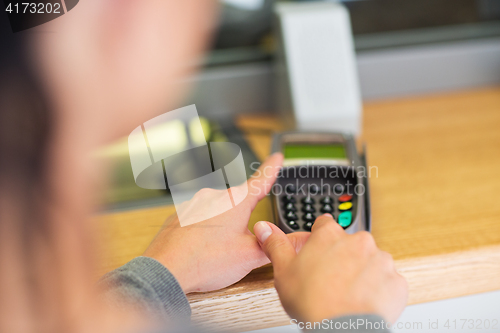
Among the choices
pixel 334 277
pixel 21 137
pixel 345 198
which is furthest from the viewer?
pixel 345 198

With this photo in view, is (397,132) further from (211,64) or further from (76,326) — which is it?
(76,326)

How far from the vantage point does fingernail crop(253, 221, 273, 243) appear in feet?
1.11

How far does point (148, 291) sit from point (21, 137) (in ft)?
0.55

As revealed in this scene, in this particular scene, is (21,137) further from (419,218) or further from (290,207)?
(419,218)


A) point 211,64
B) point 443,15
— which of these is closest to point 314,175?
point 211,64

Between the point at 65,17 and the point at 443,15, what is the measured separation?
0.79 meters

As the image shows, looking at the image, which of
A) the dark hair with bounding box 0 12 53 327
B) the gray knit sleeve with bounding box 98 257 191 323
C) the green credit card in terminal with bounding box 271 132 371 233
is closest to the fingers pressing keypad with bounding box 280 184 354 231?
the green credit card in terminal with bounding box 271 132 371 233

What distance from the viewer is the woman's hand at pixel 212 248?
1.09 ft

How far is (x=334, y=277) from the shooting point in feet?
0.93

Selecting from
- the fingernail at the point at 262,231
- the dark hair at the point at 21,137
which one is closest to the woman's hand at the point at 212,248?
the fingernail at the point at 262,231

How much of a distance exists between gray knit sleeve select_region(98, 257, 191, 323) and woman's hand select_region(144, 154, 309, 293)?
11mm

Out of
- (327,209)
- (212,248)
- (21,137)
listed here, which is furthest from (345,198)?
(21,137)

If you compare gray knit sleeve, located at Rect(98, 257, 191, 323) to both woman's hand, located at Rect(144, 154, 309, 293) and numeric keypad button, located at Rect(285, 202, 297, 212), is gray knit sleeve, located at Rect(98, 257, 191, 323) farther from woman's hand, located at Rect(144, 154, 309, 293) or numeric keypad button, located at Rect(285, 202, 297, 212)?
numeric keypad button, located at Rect(285, 202, 297, 212)

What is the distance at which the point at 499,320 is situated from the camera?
1.37 ft
